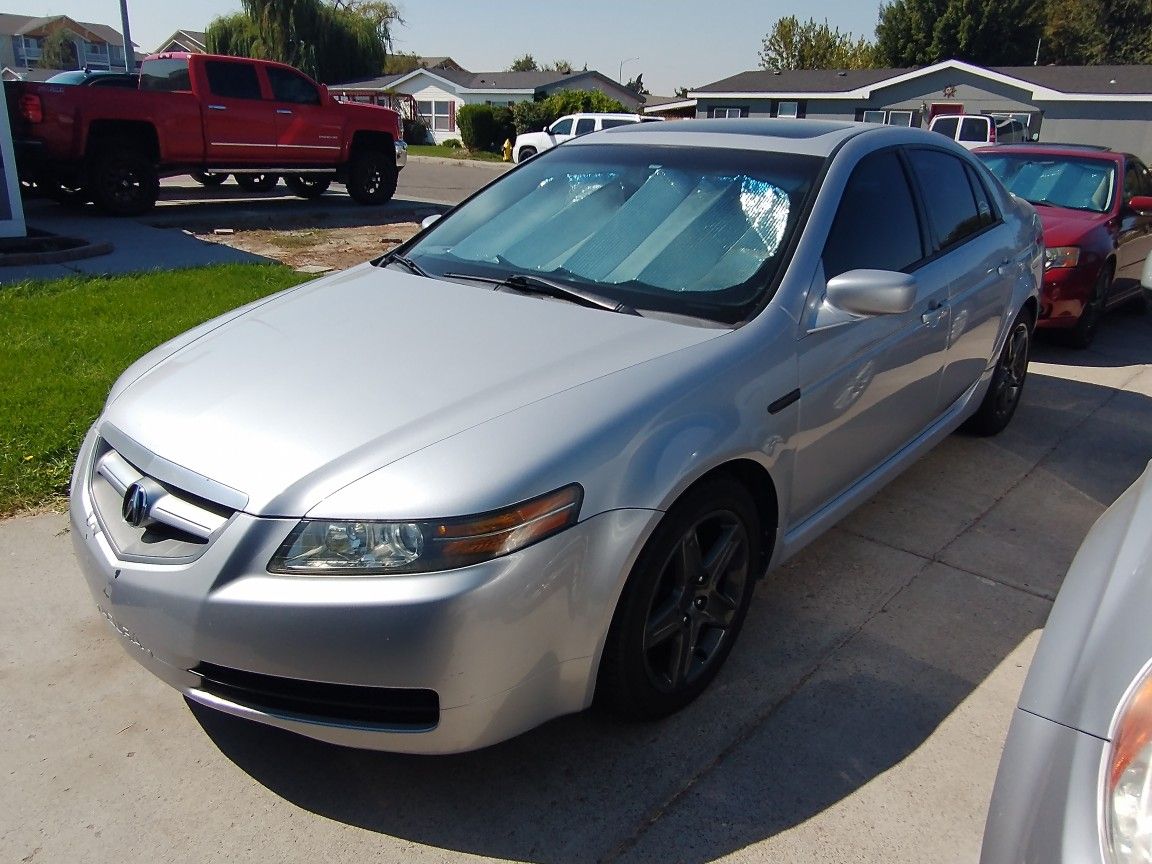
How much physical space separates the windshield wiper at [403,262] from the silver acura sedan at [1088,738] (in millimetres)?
2419

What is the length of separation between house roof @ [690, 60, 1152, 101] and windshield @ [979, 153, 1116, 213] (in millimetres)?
28900

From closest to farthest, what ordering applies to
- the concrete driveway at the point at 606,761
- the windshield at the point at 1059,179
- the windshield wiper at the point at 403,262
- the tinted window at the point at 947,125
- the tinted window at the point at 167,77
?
the concrete driveway at the point at 606,761 < the windshield wiper at the point at 403,262 < the windshield at the point at 1059,179 < the tinted window at the point at 167,77 < the tinted window at the point at 947,125

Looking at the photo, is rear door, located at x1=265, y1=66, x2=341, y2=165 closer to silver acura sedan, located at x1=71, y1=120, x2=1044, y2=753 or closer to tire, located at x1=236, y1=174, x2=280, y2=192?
tire, located at x1=236, y1=174, x2=280, y2=192

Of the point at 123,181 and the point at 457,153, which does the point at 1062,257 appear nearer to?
the point at 123,181

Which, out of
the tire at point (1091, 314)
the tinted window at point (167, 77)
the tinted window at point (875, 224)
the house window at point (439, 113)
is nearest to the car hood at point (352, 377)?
the tinted window at point (875, 224)

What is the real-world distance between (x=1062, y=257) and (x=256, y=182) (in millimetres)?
14235

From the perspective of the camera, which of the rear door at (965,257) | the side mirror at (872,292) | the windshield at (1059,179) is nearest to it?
the side mirror at (872,292)

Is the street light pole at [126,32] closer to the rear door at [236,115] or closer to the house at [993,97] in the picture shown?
the rear door at [236,115]

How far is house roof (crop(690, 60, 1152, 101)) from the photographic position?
32438mm

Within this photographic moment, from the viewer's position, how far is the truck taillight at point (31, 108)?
37.2ft

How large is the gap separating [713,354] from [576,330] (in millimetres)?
418

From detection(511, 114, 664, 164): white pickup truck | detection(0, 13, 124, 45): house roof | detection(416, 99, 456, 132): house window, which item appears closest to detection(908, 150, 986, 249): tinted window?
detection(511, 114, 664, 164): white pickup truck

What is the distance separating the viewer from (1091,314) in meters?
7.18

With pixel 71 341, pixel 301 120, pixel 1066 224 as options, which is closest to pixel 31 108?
pixel 301 120
